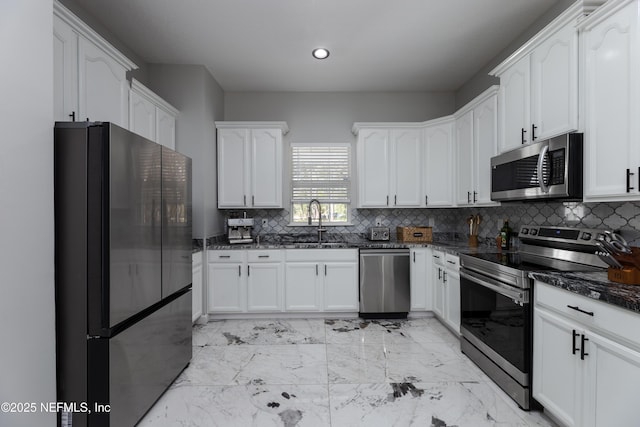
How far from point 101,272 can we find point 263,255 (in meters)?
2.12

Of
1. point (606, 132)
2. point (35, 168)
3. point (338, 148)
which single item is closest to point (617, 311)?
point (606, 132)

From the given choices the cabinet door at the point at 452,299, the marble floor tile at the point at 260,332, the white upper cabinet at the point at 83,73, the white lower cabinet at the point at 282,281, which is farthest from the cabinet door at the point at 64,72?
the cabinet door at the point at 452,299

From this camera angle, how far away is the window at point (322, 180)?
Answer: 4.27 m

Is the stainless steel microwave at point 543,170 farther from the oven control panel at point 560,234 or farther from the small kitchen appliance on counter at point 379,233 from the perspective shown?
the small kitchen appliance on counter at point 379,233

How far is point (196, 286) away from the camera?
3305 millimetres

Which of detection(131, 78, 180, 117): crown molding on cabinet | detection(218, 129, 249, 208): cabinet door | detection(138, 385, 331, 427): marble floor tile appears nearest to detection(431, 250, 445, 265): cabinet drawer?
detection(138, 385, 331, 427): marble floor tile

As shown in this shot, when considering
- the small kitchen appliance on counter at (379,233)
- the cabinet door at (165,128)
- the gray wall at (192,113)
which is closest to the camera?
the cabinet door at (165,128)

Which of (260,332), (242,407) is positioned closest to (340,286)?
(260,332)

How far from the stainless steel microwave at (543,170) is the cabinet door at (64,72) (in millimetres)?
3068

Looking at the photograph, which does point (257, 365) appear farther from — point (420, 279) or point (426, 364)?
point (420, 279)

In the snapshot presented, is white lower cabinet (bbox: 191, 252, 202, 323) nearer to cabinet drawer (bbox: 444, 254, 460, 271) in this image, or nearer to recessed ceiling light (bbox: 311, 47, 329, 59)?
recessed ceiling light (bbox: 311, 47, 329, 59)

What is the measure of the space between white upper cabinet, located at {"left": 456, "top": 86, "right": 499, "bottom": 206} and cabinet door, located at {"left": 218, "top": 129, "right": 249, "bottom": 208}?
260 cm

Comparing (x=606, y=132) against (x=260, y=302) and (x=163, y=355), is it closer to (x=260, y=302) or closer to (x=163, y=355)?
(x=163, y=355)

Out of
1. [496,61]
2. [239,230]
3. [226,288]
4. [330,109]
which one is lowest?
[226,288]
